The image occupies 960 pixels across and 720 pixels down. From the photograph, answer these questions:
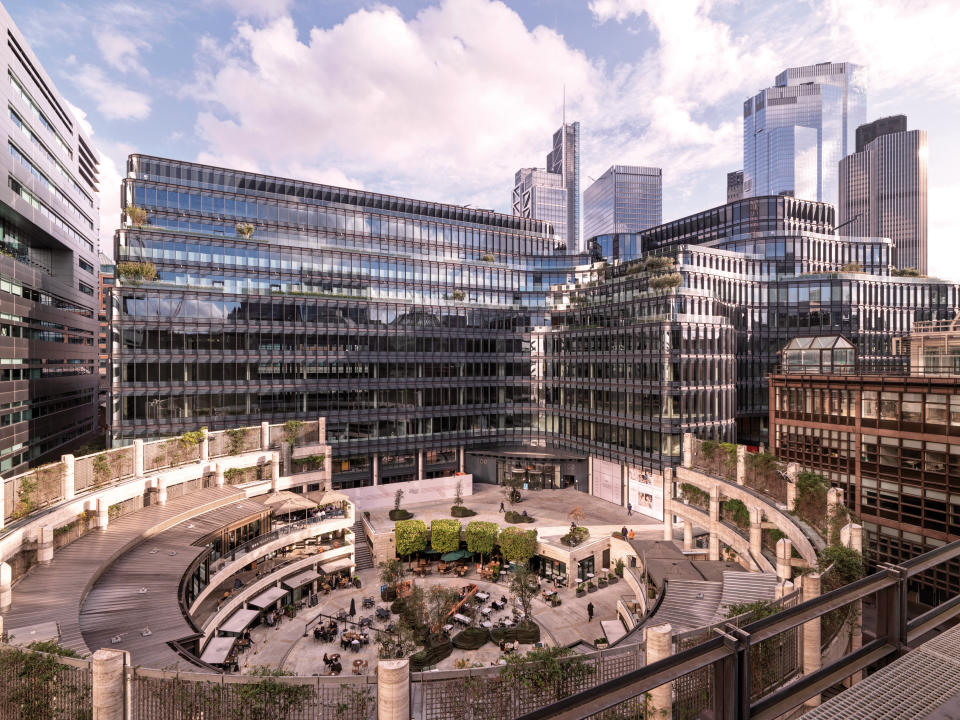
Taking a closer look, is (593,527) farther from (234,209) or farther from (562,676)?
(234,209)

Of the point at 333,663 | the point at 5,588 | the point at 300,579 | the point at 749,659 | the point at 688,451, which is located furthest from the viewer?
the point at 300,579

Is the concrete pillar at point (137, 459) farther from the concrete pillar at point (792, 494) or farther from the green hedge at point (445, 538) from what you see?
the concrete pillar at point (792, 494)

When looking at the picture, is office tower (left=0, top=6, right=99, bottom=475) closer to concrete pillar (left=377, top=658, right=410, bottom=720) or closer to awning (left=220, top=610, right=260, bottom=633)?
awning (left=220, top=610, right=260, bottom=633)

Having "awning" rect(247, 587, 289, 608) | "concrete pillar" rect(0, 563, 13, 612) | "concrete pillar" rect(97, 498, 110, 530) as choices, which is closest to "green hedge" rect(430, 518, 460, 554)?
"awning" rect(247, 587, 289, 608)

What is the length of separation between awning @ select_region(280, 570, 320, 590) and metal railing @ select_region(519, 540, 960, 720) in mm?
45771

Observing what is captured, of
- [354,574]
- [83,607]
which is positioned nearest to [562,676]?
[83,607]

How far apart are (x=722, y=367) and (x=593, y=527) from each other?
26.9 metres

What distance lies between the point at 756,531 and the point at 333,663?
95.9ft

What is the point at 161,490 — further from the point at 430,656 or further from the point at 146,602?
the point at 430,656

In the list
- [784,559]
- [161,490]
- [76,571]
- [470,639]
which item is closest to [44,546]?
[76,571]

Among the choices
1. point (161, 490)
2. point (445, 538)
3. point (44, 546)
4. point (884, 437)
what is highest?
point (884, 437)

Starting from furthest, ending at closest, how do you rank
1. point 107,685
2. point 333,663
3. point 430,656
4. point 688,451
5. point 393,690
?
point 688,451 < point 430,656 < point 333,663 < point 107,685 < point 393,690

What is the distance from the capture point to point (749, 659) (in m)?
4.24

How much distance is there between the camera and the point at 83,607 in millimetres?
26062
